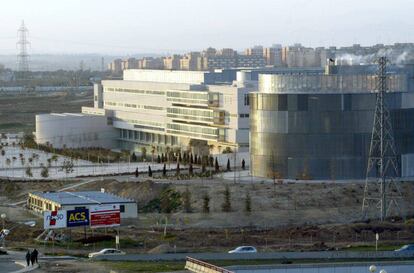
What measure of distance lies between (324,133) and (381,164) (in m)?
6.14

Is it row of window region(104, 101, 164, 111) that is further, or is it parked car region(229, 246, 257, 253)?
row of window region(104, 101, 164, 111)

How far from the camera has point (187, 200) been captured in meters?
36.6

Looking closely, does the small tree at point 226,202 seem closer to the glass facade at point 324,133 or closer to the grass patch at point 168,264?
the glass facade at point 324,133

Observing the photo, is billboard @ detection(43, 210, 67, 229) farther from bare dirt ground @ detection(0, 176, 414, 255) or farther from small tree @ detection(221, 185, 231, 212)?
small tree @ detection(221, 185, 231, 212)

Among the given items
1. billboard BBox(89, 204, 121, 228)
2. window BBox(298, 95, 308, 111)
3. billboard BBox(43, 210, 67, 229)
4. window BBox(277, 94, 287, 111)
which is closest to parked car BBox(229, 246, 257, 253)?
billboard BBox(89, 204, 121, 228)

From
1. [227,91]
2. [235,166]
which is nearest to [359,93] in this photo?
[235,166]

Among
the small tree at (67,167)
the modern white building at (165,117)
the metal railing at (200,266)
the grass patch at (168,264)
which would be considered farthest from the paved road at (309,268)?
the modern white building at (165,117)

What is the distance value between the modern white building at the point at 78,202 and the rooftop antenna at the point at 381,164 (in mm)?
7785

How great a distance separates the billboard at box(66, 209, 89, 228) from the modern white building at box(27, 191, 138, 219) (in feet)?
3.59

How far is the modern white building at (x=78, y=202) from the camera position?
32750 mm

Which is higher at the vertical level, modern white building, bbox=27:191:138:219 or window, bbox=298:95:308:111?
window, bbox=298:95:308:111

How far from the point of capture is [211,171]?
43656 millimetres

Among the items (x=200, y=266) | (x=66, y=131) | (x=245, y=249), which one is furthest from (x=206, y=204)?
(x=66, y=131)

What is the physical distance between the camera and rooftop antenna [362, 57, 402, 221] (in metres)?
35.1
